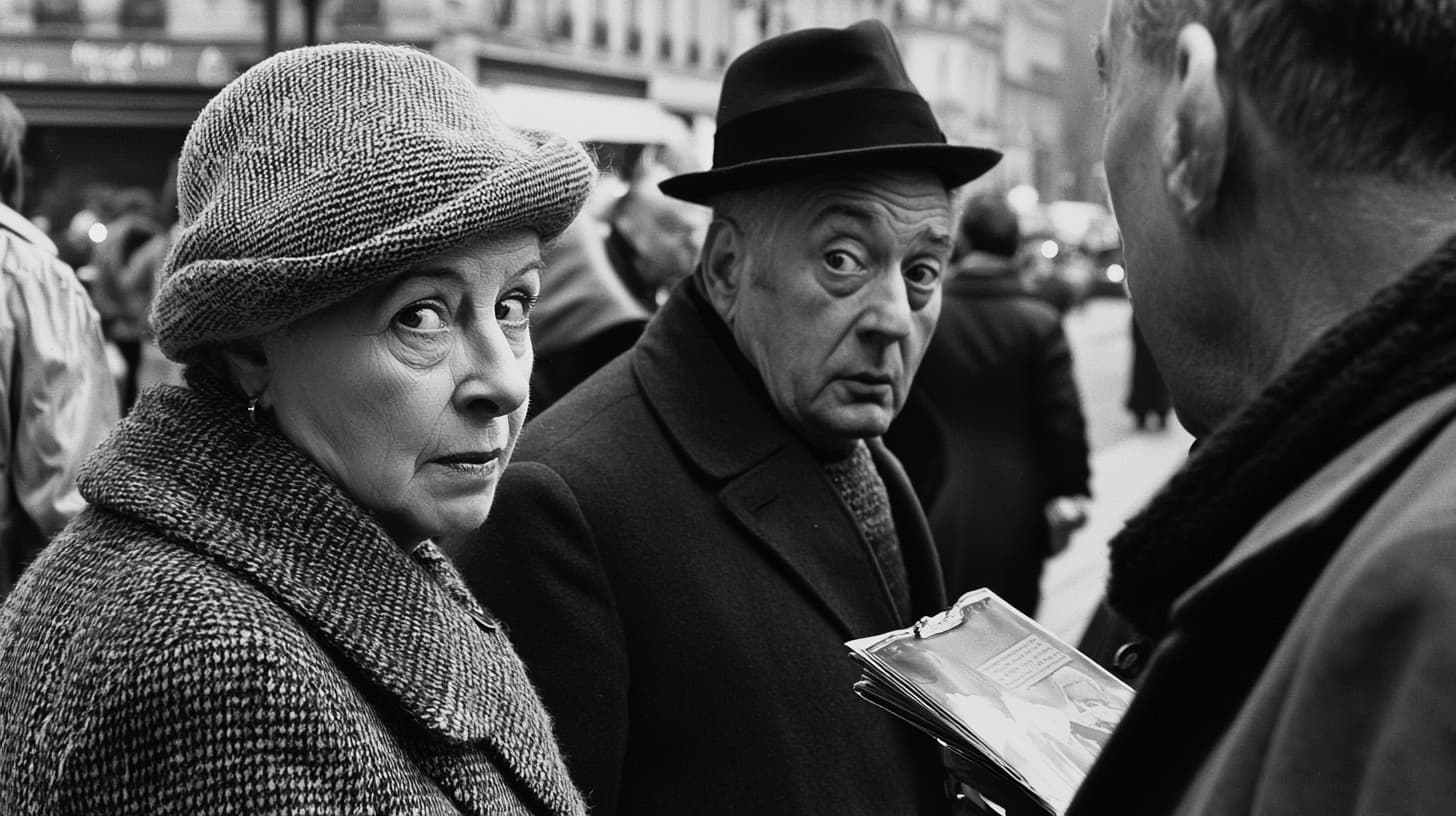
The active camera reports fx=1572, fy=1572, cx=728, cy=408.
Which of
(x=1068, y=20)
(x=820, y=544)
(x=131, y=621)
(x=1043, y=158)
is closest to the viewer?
(x=131, y=621)

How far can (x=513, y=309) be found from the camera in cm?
186

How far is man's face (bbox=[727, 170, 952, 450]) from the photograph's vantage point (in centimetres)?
257

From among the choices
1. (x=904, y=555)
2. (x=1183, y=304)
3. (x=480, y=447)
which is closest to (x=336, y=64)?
(x=480, y=447)

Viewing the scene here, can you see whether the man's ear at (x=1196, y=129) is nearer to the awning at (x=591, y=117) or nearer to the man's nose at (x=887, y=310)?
the man's nose at (x=887, y=310)

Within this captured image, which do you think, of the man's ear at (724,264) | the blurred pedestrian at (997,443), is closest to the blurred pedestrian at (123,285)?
the blurred pedestrian at (997,443)

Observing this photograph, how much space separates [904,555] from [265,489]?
139 centimetres

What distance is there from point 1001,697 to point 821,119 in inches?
43.1

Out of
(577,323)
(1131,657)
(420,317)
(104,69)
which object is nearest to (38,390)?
(577,323)

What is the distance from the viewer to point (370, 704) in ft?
5.30

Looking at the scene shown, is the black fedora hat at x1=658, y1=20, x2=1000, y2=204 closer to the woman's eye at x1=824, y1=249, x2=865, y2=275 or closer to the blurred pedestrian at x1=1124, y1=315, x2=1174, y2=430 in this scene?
the woman's eye at x1=824, y1=249, x2=865, y2=275

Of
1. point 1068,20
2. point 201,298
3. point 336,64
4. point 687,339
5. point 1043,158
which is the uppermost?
point 336,64

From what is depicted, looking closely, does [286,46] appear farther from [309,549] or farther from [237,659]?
[237,659]

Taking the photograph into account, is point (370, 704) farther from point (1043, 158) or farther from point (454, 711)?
point (1043, 158)

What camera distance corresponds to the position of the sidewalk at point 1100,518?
7.86 meters
